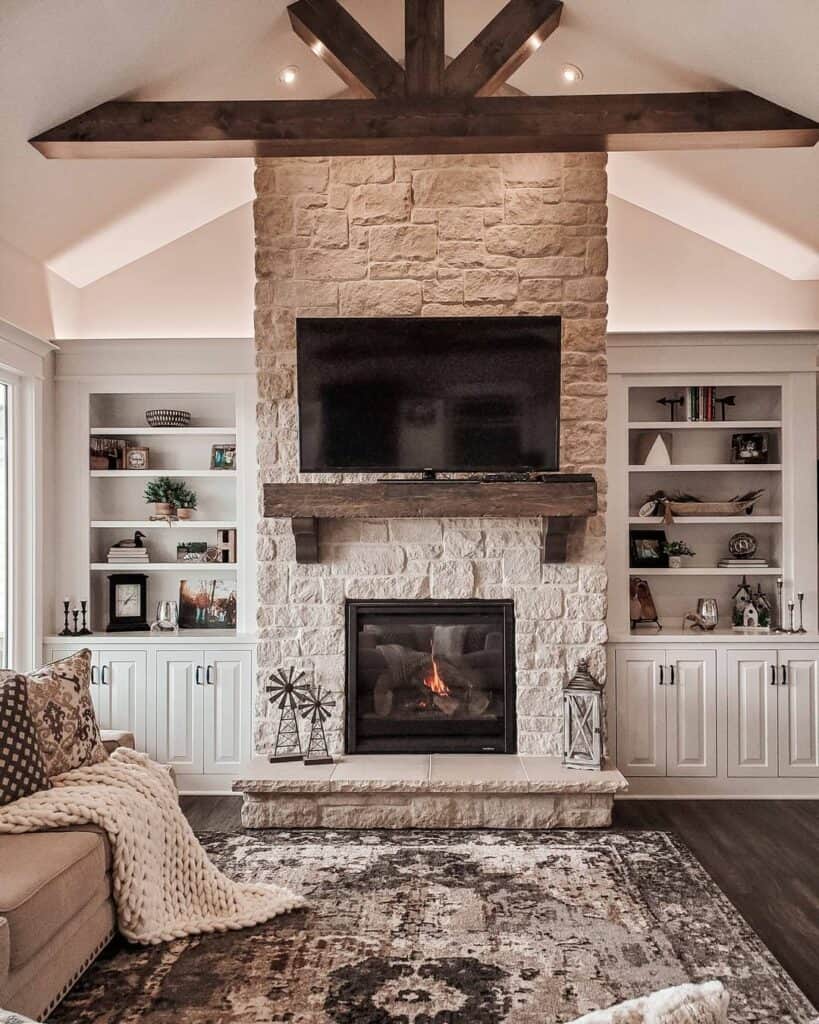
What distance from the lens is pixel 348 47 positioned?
3.91 meters

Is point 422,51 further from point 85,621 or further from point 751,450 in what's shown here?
point 85,621

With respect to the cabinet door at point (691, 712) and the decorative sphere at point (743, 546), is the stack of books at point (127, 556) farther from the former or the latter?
the decorative sphere at point (743, 546)

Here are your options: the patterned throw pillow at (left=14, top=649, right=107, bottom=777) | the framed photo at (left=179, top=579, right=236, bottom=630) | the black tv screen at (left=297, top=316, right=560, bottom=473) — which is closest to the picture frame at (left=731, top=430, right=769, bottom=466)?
the black tv screen at (left=297, top=316, right=560, bottom=473)

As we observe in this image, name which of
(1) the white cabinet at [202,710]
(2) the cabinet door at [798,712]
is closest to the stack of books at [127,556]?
(1) the white cabinet at [202,710]

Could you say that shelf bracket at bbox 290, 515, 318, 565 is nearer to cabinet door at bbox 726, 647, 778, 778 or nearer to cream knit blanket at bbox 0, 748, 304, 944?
cream knit blanket at bbox 0, 748, 304, 944

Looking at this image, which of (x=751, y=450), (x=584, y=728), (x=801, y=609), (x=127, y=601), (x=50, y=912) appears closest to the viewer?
(x=50, y=912)

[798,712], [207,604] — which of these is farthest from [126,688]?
[798,712]

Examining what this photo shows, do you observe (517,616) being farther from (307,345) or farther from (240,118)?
(240,118)

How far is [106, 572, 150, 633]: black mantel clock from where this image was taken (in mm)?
5164

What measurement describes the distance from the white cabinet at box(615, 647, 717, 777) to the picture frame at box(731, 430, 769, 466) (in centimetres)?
112

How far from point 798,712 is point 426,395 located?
8.06 feet

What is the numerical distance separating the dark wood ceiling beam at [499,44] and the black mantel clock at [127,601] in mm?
3069

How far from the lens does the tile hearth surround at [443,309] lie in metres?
4.46

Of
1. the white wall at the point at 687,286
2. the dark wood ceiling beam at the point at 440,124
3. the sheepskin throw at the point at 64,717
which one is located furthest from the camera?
the white wall at the point at 687,286
